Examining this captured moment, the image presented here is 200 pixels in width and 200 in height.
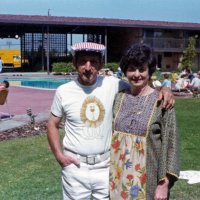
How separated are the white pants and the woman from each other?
0.52ft

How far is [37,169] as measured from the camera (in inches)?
251

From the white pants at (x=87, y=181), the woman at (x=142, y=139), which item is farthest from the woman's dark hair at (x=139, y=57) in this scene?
the white pants at (x=87, y=181)

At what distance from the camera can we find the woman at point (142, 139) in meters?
2.76

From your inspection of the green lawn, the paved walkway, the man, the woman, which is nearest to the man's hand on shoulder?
the woman

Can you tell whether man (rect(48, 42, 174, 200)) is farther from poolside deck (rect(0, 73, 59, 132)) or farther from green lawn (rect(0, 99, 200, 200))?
poolside deck (rect(0, 73, 59, 132))

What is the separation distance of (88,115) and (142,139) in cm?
42

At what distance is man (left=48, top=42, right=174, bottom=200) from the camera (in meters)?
3.00

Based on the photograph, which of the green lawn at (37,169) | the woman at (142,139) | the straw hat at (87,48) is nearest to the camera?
the woman at (142,139)

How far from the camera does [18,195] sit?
17.0ft

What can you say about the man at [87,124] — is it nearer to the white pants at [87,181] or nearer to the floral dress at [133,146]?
the white pants at [87,181]

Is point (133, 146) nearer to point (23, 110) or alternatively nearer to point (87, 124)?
point (87, 124)

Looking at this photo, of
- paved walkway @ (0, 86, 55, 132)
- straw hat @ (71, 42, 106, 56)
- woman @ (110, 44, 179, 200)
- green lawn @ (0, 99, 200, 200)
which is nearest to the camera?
woman @ (110, 44, 179, 200)

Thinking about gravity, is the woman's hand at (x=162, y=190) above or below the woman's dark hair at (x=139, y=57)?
below

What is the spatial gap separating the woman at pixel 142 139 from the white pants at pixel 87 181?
0.16 m
